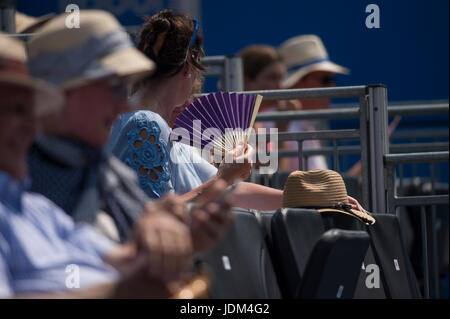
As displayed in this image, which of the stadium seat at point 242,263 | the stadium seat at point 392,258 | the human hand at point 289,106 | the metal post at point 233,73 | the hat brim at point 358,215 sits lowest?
the stadium seat at point 392,258

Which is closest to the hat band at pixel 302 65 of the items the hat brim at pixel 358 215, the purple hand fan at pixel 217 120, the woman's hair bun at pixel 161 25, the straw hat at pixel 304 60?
the straw hat at pixel 304 60

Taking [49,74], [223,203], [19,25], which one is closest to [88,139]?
[49,74]

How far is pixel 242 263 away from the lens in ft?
7.84

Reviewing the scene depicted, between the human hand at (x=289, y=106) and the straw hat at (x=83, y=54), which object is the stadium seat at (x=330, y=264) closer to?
the straw hat at (x=83, y=54)

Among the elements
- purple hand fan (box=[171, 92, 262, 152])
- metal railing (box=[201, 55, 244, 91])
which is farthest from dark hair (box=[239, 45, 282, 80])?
purple hand fan (box=[171, 92, 262, 152])

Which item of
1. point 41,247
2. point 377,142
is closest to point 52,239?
point 41,247

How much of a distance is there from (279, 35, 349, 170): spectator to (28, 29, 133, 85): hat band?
377cm

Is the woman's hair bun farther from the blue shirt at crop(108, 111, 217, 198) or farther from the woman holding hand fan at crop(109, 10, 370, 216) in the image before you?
the blue shirt at crop(108, 111, 217, 198)

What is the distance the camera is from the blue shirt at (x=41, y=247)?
137 centimetres

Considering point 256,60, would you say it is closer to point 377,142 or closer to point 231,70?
point 231,70

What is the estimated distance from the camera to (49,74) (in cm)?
140

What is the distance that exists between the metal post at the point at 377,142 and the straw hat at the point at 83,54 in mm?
2726

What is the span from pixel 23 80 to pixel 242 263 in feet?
3.86
